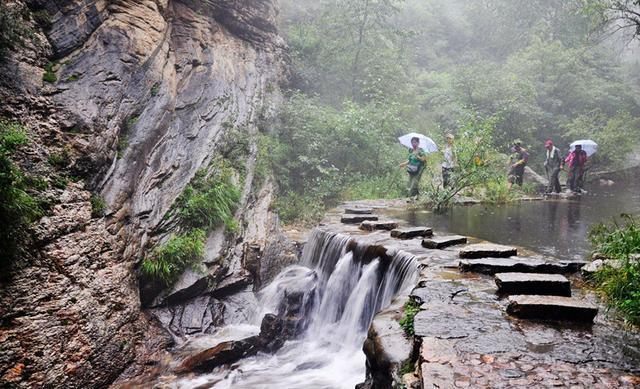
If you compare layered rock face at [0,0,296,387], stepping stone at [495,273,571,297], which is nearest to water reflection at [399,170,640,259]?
stepping stone at [495,273,571,297]

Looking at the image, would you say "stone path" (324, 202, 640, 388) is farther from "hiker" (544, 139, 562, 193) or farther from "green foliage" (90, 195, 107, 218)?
"hiker" (544, 139, 562, 193)

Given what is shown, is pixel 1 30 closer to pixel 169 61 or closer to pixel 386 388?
pixel 169 61

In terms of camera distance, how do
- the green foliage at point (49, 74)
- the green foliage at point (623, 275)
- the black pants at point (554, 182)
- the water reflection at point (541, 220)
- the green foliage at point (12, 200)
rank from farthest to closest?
the black pants at point (554, 182), the green foliage at point (49, 74), the water reflection at point (541, 220), the green foliage at point (12, 200), the green foliage at point (623, 275)

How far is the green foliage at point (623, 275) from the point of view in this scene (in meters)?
3.09

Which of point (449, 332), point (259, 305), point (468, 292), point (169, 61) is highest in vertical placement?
point (169, 61)

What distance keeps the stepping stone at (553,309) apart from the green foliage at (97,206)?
6018mm

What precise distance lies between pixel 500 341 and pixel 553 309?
0.70 meters

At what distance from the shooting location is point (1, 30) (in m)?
6.28

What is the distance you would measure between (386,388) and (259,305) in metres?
5.23

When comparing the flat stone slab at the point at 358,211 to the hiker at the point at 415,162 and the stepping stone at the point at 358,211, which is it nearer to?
the stepping stone at the point at 358,211

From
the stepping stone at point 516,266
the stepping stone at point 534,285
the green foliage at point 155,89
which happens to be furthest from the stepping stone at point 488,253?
the green foliage at point 155,89

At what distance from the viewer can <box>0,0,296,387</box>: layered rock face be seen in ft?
17.1

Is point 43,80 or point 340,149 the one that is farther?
point 340,149

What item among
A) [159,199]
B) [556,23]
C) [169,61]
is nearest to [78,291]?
[159,199]
